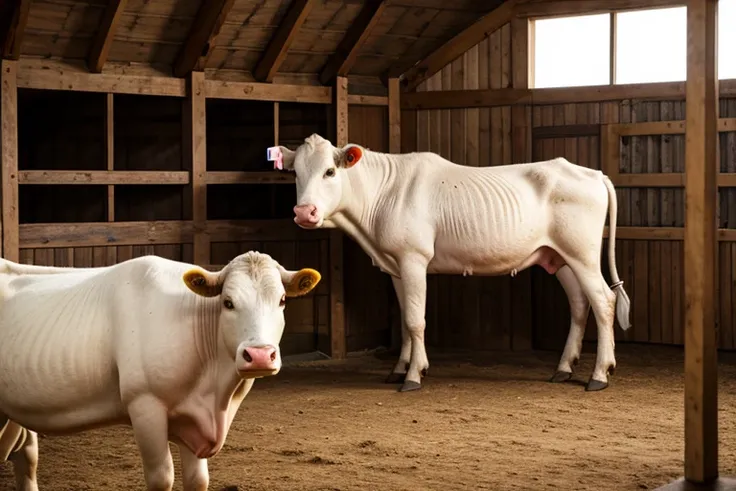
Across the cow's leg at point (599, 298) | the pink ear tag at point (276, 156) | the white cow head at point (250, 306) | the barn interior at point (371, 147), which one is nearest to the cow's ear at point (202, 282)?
the white cow head at point (250, 306)

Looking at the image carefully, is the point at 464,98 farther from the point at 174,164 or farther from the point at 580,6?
the point at 174,164

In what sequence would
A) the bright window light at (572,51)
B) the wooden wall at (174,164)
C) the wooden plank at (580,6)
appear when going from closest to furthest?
the wooden plank at (580,6), the wooden wall at (174,164), the bright window light at (572,51)

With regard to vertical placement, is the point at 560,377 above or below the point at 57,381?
below

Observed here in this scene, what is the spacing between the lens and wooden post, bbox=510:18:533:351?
9578 mm

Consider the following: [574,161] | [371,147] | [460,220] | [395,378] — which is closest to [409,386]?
[395,378]

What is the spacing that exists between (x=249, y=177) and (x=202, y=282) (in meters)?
4.97

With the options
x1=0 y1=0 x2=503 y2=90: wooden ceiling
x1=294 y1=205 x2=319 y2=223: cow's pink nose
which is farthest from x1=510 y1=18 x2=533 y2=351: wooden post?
x1=294 y1=205 x2=319 y2=223: cow's pink nose

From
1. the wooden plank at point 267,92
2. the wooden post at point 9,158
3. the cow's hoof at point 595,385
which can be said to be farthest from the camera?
the wooden plank at point 267,92

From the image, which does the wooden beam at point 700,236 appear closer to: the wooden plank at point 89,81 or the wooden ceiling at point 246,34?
the wooden ceiling at point 246,34

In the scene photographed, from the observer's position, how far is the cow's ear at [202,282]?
3996 mm

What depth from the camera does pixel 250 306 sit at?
3.92 meters

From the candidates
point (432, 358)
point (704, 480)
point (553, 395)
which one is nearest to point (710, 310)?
point (704, 480)

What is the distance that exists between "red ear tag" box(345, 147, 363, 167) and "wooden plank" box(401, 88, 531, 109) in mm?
2042

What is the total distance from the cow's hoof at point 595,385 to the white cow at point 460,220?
0.08 metres
